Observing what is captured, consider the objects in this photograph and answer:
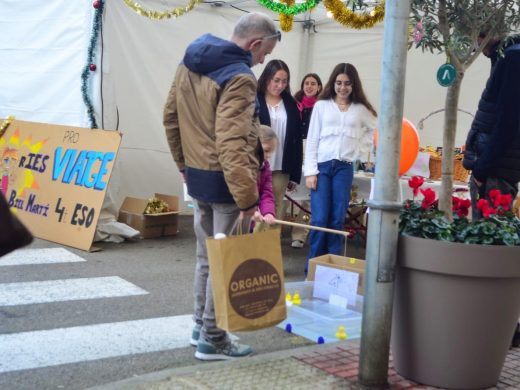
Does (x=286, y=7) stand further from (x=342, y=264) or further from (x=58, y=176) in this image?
(x=342, y=264)

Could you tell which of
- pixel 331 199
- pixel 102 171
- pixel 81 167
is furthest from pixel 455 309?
pixel 81 167

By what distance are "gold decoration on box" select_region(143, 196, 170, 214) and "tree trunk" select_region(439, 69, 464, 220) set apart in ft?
14.6

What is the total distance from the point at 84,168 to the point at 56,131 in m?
0.64

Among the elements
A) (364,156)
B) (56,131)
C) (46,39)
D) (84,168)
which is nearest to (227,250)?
(364,156)

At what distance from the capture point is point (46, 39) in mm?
7930

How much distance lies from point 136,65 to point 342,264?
421 centimetres

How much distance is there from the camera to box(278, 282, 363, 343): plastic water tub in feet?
15.7

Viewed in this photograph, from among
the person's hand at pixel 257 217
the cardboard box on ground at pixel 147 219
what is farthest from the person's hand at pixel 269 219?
the cardboard box on ground at pixel 147 219

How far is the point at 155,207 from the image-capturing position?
8133 mm

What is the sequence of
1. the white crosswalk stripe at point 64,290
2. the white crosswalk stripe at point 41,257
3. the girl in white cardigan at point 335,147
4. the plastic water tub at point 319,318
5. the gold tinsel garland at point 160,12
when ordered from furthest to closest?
the gold tinsel garland at point 160,12 → the white crosswalk stripe at point 41,257 → the girl in white cardigan at point 335,147 → the white crosswalk stripe at point 64,290 → the plastic water tub at point 319,318

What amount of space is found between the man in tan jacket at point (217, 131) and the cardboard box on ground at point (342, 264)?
1.52 m

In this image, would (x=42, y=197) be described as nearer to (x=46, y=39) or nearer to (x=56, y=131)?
(x=56, y=131)

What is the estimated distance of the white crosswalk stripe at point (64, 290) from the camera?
5266 millimetres

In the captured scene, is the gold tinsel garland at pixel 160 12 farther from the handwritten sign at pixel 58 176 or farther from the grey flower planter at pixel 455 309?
the grey flower planter at pixel 455 309
